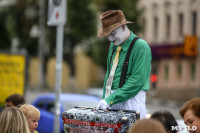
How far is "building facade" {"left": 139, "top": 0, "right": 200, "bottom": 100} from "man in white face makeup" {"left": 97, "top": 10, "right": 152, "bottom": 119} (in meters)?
32.5

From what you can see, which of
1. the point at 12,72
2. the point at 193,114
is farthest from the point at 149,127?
the point at 12,72

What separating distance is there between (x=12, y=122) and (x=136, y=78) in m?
1.15

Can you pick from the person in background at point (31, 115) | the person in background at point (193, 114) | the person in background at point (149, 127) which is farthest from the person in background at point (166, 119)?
the person in background at point (31, 115)

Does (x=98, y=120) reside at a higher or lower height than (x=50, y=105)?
higher

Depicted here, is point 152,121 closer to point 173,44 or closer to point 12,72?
point 12,72

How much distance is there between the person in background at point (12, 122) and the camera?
4.02 m

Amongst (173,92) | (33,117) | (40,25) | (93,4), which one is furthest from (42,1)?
(33,117)

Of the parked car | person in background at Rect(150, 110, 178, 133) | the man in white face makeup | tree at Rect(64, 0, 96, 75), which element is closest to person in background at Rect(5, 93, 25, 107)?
the man in white face makeup

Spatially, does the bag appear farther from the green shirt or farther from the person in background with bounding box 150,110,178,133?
the person in background with bounding box 150,110,178,133

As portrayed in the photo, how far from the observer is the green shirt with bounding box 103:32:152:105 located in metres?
4.57

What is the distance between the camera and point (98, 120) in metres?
4.22

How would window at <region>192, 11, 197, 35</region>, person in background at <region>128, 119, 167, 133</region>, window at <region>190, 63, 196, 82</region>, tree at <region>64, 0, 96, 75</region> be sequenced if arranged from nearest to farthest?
person in background at <region>128, 119, 167, 133</region>
window at <region>192, 11, 197, 35</region>
window at <region>190, 63, 196, 82</region>
tree at <region>64, 0, 96, 75</region>

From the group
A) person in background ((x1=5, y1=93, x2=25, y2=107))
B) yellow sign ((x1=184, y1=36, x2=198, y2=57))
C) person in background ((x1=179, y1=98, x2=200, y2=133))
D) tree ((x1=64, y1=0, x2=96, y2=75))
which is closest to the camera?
person in background ((x1=179, y1=98, x2=200, y2=133))

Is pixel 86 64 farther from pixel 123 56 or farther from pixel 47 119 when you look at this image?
pixel 123 56
